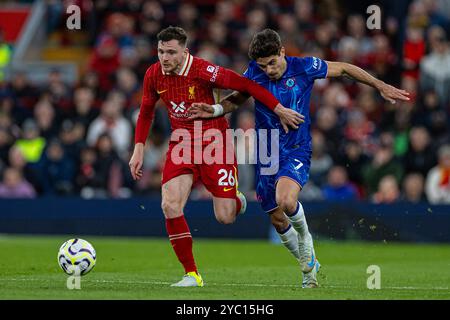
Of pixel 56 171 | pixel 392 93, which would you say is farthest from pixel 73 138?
pixel 392 93

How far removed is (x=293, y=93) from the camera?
38.1ft

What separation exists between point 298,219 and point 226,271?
2.59m

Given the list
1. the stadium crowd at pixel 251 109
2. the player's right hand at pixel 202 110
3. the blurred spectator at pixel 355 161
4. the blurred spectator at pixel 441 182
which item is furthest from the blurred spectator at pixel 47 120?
the player's right hand at pixel 202 110

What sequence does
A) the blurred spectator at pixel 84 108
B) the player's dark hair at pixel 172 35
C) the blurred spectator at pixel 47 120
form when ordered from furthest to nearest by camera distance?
the blurred spectator at pixel 47 120
the blurred spectator at pixel 84 108
the player's dark hair at pixel 172 35

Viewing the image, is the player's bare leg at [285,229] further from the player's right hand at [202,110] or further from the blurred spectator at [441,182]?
the blurred spectator at [441,182]

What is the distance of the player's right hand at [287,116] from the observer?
37.1 feet

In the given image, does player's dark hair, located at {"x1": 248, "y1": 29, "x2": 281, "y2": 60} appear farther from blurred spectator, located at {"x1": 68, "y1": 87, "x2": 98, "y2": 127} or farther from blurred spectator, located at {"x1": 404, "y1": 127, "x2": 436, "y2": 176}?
blurred spectator, located at {"x1": 68, "y1": 87, "x2": 98, "y2": 127}

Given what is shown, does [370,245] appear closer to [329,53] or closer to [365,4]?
[329,53]

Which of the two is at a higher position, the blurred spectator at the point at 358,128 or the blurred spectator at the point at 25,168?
the blurred spectator at the point at 358,128

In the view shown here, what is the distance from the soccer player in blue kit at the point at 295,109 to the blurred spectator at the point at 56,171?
919 cm

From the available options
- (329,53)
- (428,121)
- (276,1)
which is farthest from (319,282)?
(276,1)

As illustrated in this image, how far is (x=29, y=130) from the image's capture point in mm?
21688

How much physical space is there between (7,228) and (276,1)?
781cm

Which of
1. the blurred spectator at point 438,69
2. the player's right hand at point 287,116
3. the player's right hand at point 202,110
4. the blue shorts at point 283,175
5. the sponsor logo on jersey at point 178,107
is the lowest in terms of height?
the blue shorts at point 283,175
